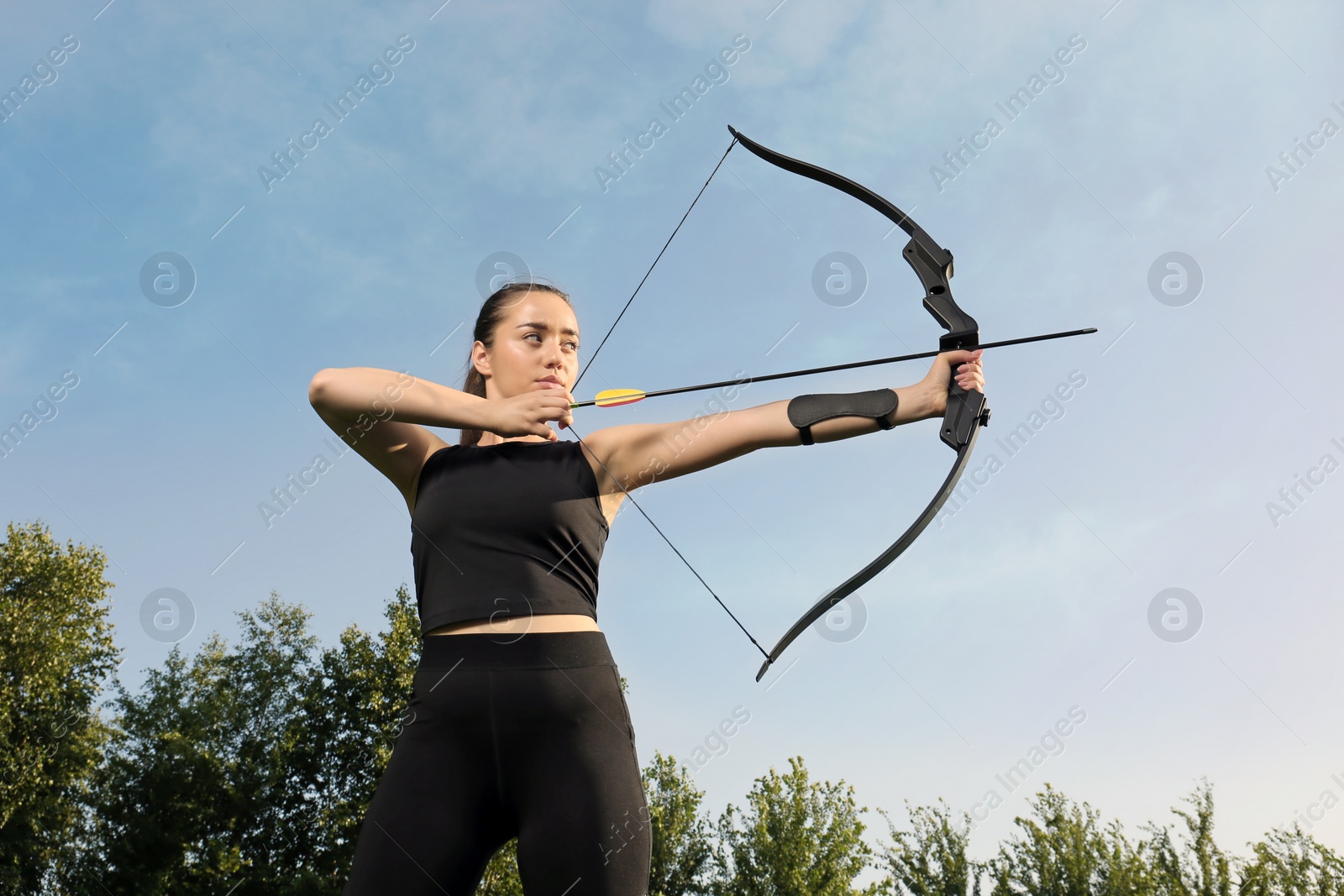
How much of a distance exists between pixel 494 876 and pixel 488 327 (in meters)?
19.0

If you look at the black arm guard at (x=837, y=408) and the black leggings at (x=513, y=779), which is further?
the black arm guard at (x=837, y=408)

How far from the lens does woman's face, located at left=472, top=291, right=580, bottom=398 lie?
96.4 inches

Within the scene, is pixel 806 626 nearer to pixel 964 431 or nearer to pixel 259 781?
pixel 964 431

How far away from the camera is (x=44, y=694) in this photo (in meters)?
19.6

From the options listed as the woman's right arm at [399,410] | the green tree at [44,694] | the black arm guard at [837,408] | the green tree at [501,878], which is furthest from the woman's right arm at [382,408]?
the green tree at [44,694]

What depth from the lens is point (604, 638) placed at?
6.82 ft

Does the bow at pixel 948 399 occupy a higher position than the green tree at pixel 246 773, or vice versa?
the green tree at pixel 246 773

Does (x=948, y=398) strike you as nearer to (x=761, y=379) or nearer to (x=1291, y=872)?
(x=761, y=379)

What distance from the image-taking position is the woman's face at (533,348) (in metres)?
2.45

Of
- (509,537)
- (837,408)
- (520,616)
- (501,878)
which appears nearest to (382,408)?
(509,537)

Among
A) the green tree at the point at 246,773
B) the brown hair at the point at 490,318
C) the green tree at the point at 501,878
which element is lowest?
the brown hair at the point at 490,318

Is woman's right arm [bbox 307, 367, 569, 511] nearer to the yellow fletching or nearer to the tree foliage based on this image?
the yellow fletching

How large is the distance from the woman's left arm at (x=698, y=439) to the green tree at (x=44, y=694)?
71.3 feet

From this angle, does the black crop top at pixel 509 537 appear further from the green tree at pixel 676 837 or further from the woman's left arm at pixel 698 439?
the green tree at pixel 676 837
